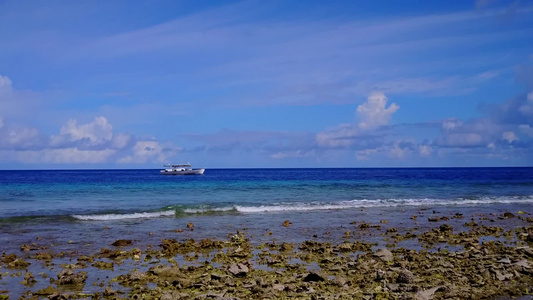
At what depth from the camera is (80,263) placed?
15.1m

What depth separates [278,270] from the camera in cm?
1388

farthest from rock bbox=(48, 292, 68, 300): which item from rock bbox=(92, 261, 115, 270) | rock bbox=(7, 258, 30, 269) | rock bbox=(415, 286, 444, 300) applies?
rock bbox=(415, 286, 444, 300)

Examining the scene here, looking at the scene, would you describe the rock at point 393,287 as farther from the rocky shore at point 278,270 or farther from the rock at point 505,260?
the rock at point 505,260

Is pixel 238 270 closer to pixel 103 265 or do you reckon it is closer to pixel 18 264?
pixel 103 265

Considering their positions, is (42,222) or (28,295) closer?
(28,295)

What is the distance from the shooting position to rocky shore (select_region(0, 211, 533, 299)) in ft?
37.4

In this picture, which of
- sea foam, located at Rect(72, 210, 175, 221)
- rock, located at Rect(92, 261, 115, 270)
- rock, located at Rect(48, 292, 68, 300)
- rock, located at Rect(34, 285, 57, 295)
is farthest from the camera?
sea foam, located at Rect(72, 210, 175, 221)

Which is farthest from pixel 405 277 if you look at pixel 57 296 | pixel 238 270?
pixel 57 296

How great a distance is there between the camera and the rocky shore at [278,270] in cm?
1141

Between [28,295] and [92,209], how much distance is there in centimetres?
2405

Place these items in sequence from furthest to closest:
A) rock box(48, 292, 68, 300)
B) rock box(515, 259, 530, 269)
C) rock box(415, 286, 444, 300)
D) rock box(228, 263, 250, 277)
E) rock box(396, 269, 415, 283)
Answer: rock box(515, 259, 530, 269) < rock box(228, 263, 250, 277) < rock box(396, 269, 415, 283) < rock box(48, 292, 68, 300) < rock box(415, 286, 444, 300)

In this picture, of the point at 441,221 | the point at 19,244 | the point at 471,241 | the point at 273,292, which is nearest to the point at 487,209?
the point at 441,221

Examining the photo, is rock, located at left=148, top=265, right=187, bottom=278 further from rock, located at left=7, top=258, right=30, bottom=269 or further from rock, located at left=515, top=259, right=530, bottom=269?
rock, located at left=515, top=259, right=530, bottom=269

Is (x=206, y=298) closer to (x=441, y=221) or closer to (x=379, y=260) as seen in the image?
(x=379, y=260)
